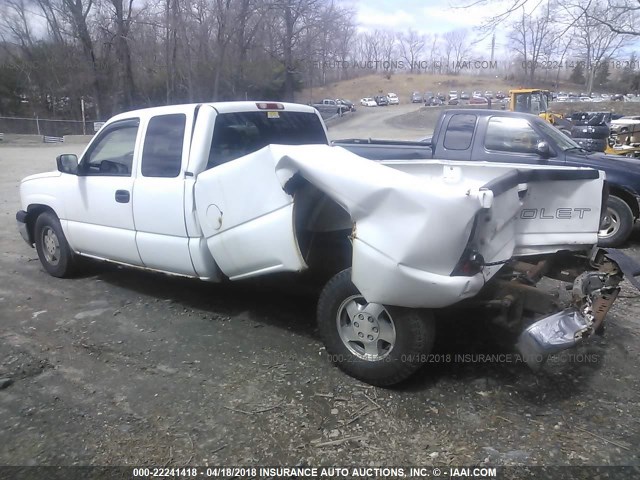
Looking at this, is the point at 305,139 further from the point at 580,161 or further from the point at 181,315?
the point at 580,161

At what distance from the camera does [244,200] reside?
3.91 m

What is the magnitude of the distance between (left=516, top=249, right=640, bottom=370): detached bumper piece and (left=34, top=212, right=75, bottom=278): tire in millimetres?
4823

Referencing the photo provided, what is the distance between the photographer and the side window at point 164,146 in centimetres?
457

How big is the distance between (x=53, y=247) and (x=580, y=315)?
17.8 feet

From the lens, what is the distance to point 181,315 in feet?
15.7

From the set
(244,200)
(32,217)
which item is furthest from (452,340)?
(32,217)

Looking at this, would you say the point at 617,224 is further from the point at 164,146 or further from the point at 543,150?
the point at 164,146

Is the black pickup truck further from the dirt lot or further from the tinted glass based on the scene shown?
the tinted glass

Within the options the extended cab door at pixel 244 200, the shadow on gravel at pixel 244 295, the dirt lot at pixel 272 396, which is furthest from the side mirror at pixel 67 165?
the extended cab door at pixel 244 200

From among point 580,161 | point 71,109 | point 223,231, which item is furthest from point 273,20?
point 223,231

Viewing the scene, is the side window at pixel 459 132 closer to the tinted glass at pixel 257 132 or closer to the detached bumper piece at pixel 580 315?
the tinted glass at pixel 257 132

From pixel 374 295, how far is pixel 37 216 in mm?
4715

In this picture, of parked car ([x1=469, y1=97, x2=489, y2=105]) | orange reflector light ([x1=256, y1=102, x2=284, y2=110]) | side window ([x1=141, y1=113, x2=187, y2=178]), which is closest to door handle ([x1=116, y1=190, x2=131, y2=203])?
side window ([x1=141, y1=113, x2=187, y2=178])

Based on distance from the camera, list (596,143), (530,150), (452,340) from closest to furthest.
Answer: (452,340) < (530,150) < (596,143)
